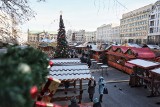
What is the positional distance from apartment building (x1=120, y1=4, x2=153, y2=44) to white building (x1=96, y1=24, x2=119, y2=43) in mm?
14977

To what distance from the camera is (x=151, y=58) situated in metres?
25.8

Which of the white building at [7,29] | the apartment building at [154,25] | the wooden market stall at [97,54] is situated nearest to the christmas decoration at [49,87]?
the white building at [7,29]

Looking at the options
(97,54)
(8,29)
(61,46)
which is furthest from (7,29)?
(97,54)

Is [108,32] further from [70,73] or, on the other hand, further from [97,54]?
[70,73]

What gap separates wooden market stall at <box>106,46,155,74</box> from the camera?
25156 mm

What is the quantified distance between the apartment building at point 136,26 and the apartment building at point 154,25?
4.79 metres

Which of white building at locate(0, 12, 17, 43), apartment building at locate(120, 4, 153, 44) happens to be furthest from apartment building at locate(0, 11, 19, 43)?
apartment building at locate(120, 4, 153, 44)

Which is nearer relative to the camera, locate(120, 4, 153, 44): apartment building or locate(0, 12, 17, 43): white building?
locate(0, 12, 17, 43): white building

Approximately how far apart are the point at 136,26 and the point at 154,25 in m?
21.0

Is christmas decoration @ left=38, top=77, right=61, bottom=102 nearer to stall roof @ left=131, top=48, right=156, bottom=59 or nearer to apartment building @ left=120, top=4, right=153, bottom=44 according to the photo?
stall roof @ left=131, top=48, right=156, bottom=59

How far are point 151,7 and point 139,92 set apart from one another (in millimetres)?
80065

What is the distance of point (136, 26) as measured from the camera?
104250mm

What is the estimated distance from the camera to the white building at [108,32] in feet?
461

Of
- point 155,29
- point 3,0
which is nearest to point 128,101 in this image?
point 3,0
